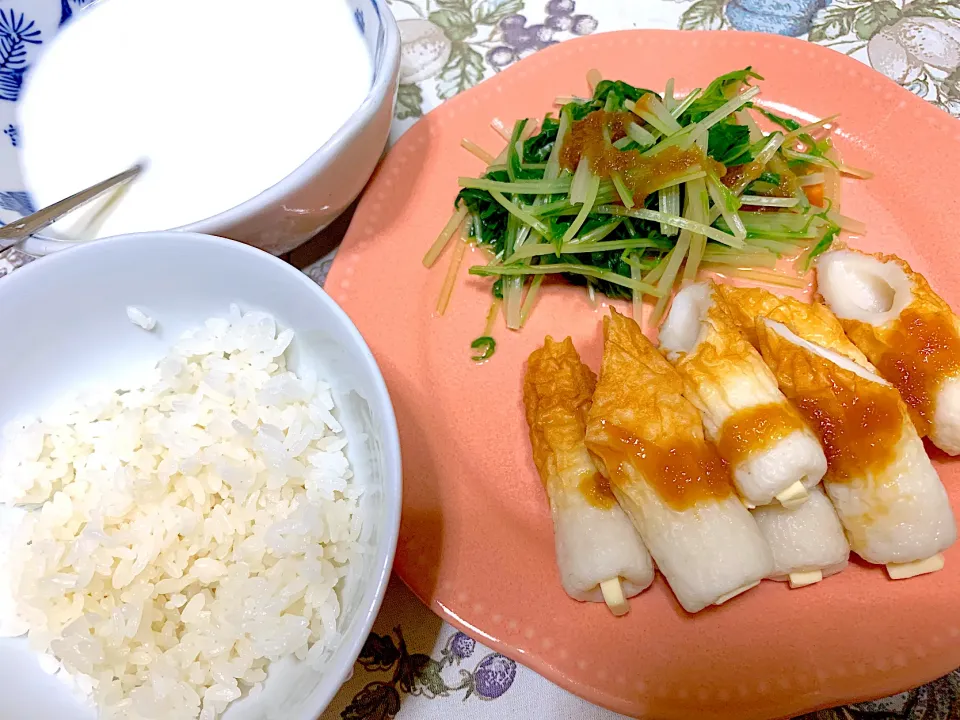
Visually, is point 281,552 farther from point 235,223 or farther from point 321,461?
point 235,223

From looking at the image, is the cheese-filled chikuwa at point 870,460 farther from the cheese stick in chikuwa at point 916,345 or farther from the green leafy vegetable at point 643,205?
the green leafy vegetable at point 643,205

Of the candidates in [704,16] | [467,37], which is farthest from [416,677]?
[704,16]

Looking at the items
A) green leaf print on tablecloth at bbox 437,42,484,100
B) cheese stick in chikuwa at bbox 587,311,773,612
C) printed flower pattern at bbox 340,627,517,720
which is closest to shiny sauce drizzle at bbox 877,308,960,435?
cheese stick in chikuwa at bbox 587,311,773,612

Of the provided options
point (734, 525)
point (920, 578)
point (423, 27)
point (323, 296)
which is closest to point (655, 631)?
point (734, 525)

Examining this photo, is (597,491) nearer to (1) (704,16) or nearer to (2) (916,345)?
(2) (916,345)

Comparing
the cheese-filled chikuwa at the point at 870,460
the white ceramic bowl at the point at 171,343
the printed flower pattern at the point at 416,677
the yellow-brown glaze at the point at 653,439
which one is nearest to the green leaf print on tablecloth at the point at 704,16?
the cheese-filled chikuwa at the point at 870,460
